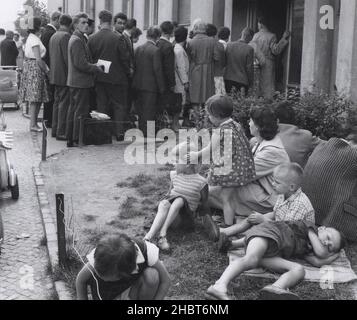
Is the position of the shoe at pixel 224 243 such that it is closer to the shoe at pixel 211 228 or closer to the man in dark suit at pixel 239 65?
the shoe at pixel 211 228

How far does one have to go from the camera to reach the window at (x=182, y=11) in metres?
18.6

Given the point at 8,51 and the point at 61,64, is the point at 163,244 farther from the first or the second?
the point at 8,51

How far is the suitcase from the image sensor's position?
39.3 ft

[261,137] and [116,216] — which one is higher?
[261,137]

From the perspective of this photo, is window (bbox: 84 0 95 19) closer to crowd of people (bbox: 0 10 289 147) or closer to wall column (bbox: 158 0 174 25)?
wall column (bbox: 158 0 174 25)

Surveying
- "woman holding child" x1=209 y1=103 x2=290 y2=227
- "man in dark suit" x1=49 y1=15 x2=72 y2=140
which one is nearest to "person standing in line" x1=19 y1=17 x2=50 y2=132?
"man in dark suit" x1=49 y1=15 x2=72 y2=140

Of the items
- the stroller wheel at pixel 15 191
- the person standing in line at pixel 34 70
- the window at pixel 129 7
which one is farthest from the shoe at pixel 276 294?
the window at pixel 129 7

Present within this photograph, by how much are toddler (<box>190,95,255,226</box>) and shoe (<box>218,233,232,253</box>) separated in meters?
0.83

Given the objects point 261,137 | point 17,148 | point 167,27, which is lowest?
point 17,148

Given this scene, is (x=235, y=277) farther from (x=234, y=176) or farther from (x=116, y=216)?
(x=116, y=216)

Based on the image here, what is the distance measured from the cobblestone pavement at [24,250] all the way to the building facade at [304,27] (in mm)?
4343

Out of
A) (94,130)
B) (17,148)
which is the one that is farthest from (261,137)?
(17,148)

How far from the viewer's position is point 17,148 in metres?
12.3
